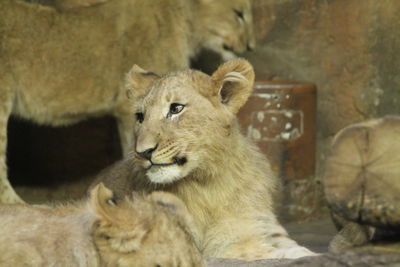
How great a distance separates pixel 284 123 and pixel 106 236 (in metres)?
4.04

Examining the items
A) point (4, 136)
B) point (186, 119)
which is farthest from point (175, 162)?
point (4, 136)

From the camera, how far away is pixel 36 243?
330 cm

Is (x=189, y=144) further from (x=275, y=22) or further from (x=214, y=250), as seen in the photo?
(x=275, y=22)

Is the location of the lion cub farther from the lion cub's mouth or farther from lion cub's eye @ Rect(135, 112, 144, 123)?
lion cub's eye @ Rect(135, 112, 144, 123)

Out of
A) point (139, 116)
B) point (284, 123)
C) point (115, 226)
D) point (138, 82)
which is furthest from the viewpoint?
point (284, 123)

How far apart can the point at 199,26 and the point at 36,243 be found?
4.22 metres

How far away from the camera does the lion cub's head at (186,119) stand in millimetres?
4438

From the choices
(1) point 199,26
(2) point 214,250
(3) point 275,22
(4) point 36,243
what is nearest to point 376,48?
(3) point 275,22

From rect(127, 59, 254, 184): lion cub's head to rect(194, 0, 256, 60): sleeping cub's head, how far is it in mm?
2586

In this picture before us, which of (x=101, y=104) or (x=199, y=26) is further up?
(x=199, y=26)

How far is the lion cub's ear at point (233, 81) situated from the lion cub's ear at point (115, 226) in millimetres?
1608

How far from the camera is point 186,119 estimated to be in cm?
455

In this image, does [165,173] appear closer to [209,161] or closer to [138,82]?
[209,161]

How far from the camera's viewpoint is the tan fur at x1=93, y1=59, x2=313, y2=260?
14.7 ft
